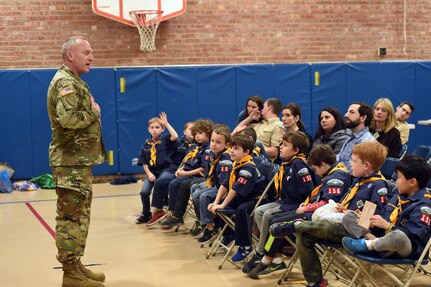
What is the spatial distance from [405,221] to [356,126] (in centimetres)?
219

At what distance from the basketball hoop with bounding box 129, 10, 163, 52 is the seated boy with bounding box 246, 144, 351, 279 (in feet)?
23.7

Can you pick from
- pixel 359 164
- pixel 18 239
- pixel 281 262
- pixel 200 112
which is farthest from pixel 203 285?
pixel 200 112

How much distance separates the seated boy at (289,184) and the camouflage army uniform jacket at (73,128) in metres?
1.53

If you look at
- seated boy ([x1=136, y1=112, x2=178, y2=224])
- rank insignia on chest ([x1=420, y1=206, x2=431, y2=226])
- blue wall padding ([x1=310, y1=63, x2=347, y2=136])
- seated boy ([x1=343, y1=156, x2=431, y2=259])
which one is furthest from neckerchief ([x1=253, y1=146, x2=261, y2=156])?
blue wall padding ([x1=310, y1=63, x2=347, y2=136])

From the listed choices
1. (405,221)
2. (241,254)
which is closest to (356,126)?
(241,254)

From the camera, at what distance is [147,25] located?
40.1ft

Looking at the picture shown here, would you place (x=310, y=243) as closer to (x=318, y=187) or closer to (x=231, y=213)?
(x=318, y=187)

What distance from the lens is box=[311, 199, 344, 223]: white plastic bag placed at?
485cm

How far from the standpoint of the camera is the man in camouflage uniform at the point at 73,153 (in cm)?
527

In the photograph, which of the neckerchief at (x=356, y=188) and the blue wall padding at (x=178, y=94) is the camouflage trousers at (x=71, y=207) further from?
the blue wall padding at (x=178, y=94)

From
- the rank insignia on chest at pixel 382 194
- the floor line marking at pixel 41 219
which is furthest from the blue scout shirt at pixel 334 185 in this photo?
the floor line marking at pixel 41 219

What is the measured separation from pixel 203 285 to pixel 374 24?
9.38 meters

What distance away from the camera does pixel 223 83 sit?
1235cm

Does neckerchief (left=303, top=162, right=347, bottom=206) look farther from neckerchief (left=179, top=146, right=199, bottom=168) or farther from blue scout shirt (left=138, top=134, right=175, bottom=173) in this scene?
blue scout shirt (left=138, top=134, right=175, bottom=173)
